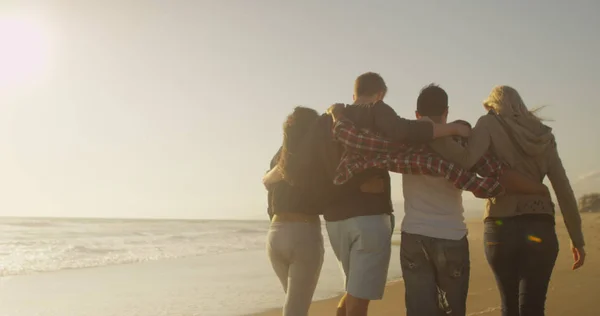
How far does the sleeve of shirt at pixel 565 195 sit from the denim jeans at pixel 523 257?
9.9 inches

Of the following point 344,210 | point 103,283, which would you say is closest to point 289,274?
point 344,210

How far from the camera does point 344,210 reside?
3.07 m

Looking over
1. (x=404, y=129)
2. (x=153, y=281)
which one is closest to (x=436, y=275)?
(x=404, y=129)

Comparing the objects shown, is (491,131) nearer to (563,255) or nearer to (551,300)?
(551,300)

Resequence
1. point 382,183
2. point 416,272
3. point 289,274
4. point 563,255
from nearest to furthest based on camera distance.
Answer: point 416,272 → point 382,183 → point 289,274 → point 563,255

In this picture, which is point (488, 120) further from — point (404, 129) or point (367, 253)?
point (367, 253)

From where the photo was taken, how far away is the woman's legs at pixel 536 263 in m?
2.99

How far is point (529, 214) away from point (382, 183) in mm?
815

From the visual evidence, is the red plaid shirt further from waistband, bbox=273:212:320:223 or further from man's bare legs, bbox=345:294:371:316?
man's bare legs, bbox=345:294:371:316

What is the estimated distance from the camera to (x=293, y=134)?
3406 millimetres

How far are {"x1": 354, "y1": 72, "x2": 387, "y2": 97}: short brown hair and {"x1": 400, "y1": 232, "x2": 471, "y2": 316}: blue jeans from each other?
33.2 inches

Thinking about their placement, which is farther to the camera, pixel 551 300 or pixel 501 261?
pixel 551 300

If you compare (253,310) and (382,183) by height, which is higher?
(382,183)

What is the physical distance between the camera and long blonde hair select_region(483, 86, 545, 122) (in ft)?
10.2
